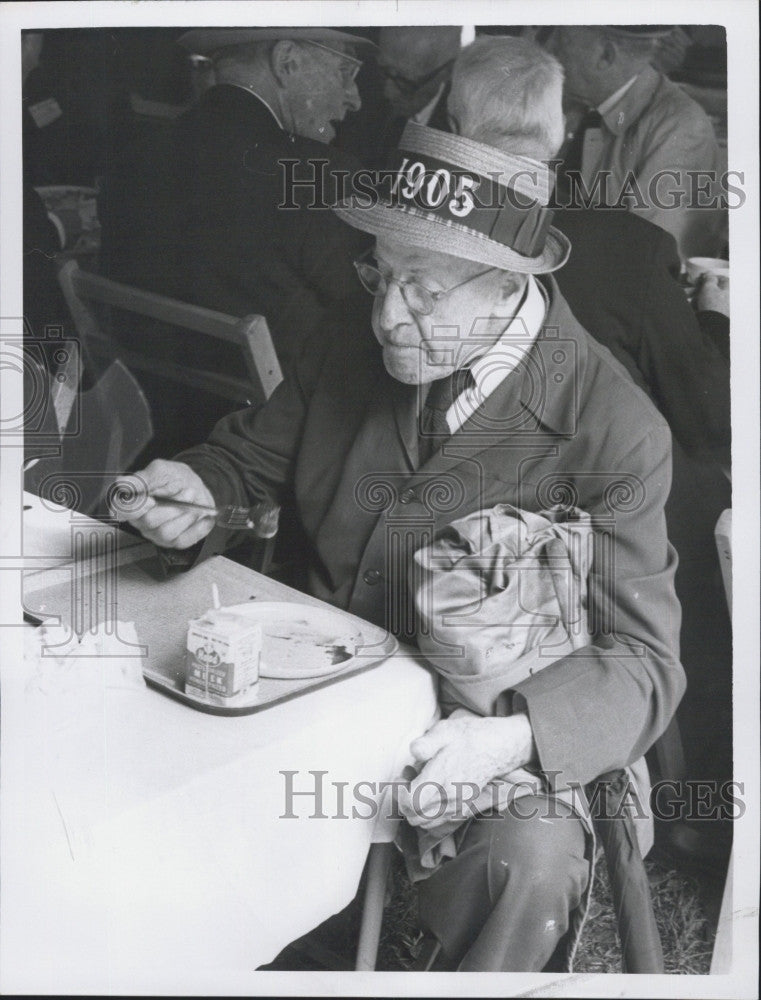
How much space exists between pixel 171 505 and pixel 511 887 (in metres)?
1.04

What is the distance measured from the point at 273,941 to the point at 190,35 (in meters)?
1.89

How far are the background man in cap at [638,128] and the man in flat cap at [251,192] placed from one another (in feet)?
1.48

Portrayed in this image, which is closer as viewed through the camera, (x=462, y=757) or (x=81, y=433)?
(x=462, y=757)

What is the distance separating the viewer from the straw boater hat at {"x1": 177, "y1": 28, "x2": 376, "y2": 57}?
252 centimetres

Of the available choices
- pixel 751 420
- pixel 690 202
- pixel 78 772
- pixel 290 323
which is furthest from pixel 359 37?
pixel 78 772

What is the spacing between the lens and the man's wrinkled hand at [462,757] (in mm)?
2471

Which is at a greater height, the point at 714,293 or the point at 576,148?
the point at 576,148

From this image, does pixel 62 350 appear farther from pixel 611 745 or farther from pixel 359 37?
pixel 611 745

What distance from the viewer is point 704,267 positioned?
253 centimetres

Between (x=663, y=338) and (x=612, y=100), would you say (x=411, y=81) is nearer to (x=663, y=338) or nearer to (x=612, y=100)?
(x=612, y=100)

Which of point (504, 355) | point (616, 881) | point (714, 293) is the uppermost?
point (714, 293)

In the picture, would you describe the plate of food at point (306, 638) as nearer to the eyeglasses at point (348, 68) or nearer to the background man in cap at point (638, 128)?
the background man in cap at point (638, 128)

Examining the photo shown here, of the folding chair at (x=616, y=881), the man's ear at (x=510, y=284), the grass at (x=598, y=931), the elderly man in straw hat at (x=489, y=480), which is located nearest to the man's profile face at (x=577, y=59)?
the elderly man in straw hat at (x=489, y=480)

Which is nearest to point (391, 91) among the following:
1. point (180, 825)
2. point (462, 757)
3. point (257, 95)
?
point (257, 95)
